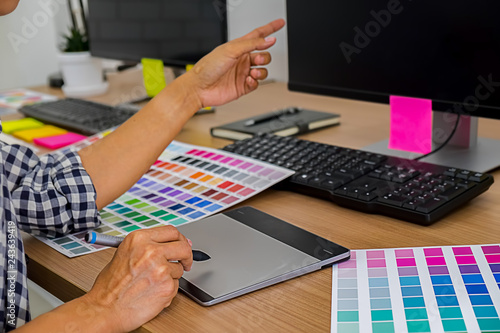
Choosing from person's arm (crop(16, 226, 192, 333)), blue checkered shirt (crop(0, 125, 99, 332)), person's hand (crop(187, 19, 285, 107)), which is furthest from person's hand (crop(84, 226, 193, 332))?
person's hand (crop(187, 19, 285, 107))

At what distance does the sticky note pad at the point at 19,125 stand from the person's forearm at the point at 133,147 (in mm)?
581

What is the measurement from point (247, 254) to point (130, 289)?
0.46 ft

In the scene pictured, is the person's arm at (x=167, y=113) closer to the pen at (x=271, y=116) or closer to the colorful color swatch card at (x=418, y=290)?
the pen at (x=271, y=116)

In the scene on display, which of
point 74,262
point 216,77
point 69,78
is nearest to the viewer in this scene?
point 74,262

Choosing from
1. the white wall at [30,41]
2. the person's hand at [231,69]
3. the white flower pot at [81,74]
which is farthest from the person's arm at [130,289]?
the white wall at [30,41]

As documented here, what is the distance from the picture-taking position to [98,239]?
68 centimetres

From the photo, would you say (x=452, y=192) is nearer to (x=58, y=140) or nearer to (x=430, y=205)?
(x=430, y=205)

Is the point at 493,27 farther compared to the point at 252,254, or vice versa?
the point at 493,27

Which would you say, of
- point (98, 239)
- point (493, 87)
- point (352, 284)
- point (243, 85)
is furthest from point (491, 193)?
point (98, 239)

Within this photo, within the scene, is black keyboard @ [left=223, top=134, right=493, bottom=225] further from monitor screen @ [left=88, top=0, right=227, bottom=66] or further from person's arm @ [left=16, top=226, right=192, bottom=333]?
monitor screen @ [left=88, top=0, right=227, bottom=66]

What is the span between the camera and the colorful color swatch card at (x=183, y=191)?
803 mm

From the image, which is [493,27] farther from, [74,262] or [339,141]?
[74,262]

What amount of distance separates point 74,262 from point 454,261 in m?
0.44

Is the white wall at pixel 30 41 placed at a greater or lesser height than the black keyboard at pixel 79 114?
greater
